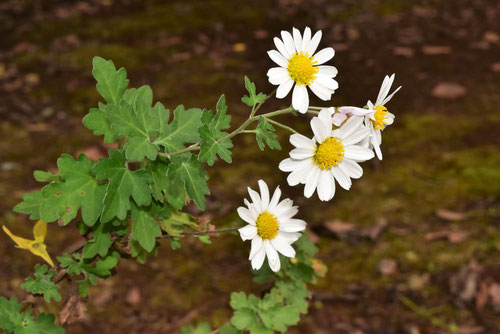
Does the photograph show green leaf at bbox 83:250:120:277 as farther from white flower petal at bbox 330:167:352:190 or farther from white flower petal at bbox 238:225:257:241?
white flower petal at bbox 330:167:352:190

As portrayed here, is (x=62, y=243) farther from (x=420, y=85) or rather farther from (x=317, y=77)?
(x=420, y=85)

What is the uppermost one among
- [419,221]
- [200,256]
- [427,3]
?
[427,3]

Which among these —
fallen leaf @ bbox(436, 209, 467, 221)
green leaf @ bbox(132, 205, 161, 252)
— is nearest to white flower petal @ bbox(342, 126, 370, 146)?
green leaf @ bbox(132, 205, 161, 252)

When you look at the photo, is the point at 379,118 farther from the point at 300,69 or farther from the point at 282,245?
the point at 282,245

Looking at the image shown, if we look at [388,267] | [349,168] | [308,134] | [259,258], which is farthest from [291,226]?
[308,134]

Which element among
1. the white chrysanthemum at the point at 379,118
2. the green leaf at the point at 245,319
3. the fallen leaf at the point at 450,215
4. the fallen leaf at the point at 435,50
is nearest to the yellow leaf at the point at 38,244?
the green leaf at the point at 245,319

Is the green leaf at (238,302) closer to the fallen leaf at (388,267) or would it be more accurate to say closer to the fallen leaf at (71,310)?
the fallen leaf at (71,310)

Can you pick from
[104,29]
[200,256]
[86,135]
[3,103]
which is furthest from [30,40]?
[200,256]
